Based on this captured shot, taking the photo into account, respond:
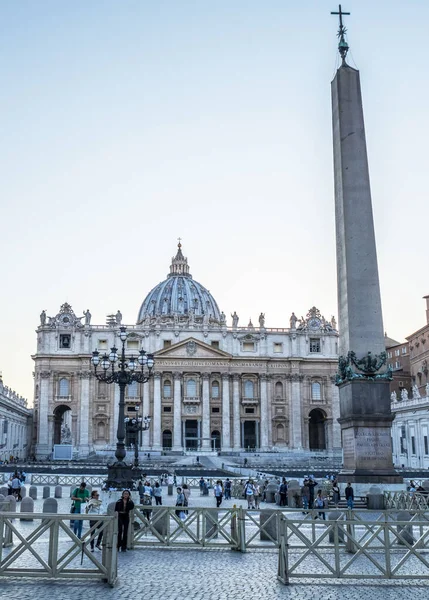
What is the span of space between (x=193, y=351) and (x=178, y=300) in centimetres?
3169

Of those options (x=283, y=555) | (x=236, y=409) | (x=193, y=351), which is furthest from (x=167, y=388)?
(x=283, y=555)

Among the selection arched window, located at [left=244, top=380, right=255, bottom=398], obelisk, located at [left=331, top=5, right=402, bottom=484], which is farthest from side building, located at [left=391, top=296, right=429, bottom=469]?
obelisk, located at [left=331, top=5, right=402, bottom=484]

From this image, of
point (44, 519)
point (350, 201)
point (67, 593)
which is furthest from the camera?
point (350, 201)

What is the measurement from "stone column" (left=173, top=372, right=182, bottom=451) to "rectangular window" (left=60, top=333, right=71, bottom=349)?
13.8 m

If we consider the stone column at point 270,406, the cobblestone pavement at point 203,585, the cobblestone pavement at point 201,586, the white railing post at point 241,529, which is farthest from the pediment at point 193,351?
the cobblestone pavement at point 201,586

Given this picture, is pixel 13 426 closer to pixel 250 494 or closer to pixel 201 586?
pixel 250 494

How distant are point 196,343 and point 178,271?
136 ft

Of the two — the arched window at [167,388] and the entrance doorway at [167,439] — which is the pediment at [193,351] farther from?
the entrance doorway at [167,439]

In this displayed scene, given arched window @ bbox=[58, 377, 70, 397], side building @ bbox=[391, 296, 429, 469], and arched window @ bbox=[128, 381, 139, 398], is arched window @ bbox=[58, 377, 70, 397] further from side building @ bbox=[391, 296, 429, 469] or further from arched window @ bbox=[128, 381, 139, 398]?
side building @ bbox=[391, 296, 429, 469]

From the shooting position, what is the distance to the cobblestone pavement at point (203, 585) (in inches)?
382

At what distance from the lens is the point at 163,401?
284 ft

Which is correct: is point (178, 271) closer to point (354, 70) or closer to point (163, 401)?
point (163, 401)

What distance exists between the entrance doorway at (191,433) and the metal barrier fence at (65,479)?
46.7m

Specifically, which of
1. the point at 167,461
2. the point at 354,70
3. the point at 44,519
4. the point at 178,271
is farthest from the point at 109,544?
the point at 178,271
